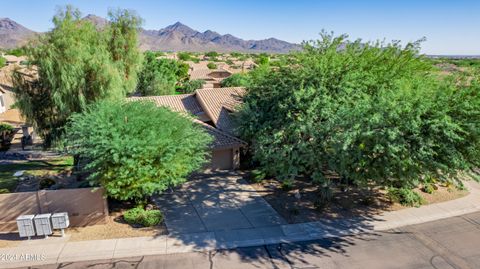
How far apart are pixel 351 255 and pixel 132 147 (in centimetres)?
953

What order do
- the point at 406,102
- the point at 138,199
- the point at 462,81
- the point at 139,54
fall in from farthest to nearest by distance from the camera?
the point at 139,54
the point at 138,199
the point at 462,81
the point at 406,102

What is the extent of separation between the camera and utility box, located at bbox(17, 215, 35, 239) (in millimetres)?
12281

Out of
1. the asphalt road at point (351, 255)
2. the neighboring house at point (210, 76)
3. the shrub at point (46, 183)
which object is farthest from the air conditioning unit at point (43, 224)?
the neighboring house at point (210, 76)

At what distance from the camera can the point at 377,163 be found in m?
13.1

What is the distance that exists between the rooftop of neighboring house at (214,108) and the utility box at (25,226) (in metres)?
10.2

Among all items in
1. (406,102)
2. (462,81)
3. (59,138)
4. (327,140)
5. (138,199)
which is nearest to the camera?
(406,102)

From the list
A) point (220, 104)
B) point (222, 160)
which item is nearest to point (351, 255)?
point (222, 160)

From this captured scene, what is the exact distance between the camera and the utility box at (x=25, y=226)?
12281 mm

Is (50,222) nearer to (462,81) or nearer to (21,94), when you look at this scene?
(21,94)

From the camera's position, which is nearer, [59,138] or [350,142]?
[350,142]

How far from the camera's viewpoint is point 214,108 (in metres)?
24.2

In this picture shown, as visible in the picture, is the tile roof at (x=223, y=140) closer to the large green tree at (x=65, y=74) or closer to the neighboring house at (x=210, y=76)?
the large green tree at (x=65, y=74)

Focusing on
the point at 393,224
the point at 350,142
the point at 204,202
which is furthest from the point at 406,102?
the point at 204,202

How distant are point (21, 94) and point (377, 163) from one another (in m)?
19.0
